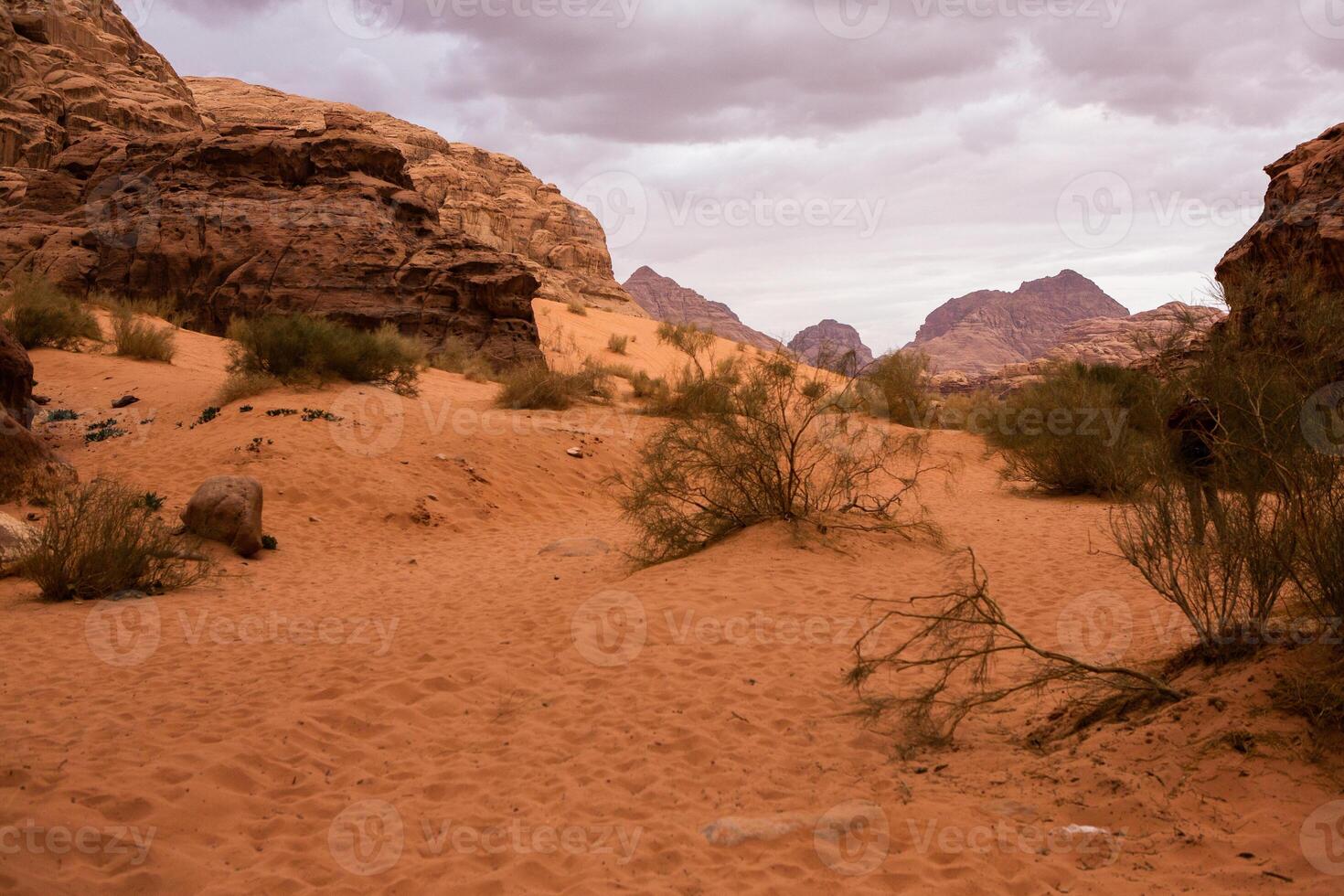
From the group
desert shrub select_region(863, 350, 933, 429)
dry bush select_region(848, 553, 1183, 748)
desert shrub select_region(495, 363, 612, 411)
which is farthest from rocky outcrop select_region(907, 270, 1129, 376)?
dry bush select_region(848, 553, 1183, 748)

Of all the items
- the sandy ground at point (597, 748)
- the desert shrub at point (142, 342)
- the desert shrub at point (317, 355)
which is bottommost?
the sandy ground at point (597, 748)

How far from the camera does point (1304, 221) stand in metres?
11.1

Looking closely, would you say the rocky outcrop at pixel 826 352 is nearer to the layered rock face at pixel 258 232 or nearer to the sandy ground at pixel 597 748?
the sandy ground at pixel 597 748

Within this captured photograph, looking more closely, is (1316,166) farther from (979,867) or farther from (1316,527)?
(979,867)

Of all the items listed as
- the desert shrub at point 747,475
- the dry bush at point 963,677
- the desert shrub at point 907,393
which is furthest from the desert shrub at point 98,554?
the desert shrub at point 907,393

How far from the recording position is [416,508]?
11672 millimetres

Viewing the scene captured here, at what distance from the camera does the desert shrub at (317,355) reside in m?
14.4

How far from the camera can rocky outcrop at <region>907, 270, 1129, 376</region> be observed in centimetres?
11675

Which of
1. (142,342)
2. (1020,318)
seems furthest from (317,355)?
(1020,318)

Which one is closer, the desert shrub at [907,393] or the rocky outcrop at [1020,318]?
the desert shrub at [907,393]

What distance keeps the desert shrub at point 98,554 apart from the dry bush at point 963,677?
6760 millimetres

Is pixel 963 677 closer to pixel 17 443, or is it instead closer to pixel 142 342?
pixel 17 443

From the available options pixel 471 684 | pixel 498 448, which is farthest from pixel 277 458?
pixel 471 684

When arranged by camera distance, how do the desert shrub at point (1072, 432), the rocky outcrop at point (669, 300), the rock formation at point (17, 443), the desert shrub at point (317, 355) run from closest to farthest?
the rock formation at point (17, 443)
the desert shrub at point (1072, 432)
the desert shrub at point (317, 355)
the rocky outcrop at point (669, 300)
